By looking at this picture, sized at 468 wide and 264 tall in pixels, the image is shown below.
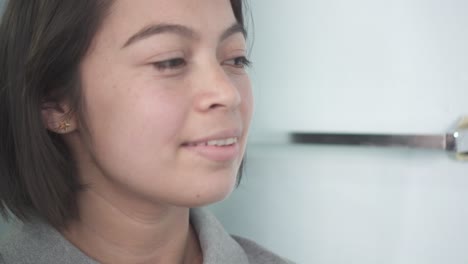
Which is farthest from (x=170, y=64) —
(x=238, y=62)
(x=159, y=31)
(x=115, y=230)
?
(x=115, y=230)

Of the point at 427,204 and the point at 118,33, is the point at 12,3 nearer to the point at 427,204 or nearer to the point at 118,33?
the point at 118,33

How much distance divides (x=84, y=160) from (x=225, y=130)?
0.26 meters

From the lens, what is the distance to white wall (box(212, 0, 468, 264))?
0.85m

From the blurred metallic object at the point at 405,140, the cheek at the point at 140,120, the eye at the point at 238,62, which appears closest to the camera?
the cheek at the point at 140,120

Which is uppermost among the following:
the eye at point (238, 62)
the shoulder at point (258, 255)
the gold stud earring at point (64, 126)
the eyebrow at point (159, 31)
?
the eyebrow at point (159, 31)

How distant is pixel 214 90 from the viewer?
0.62 meters

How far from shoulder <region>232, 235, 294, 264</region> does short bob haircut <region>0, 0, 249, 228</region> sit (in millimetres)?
328

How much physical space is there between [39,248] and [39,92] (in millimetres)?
229

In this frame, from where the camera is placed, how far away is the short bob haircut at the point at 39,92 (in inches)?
24.8

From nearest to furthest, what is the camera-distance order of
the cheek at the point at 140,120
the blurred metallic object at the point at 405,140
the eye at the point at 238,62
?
the cheek at the point at 140,120
the eye at the point at 238,62
the blurred metallic object at the point at 405,140

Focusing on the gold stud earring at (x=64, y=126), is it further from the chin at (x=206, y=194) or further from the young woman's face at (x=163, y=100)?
the chin at (x=206, y=194)

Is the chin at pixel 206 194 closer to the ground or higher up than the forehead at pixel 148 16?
closer to the ground

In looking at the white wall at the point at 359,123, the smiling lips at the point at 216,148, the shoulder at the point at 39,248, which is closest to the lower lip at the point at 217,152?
the smiling lips at the point at 216,148

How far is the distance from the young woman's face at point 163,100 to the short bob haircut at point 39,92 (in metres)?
0.03
